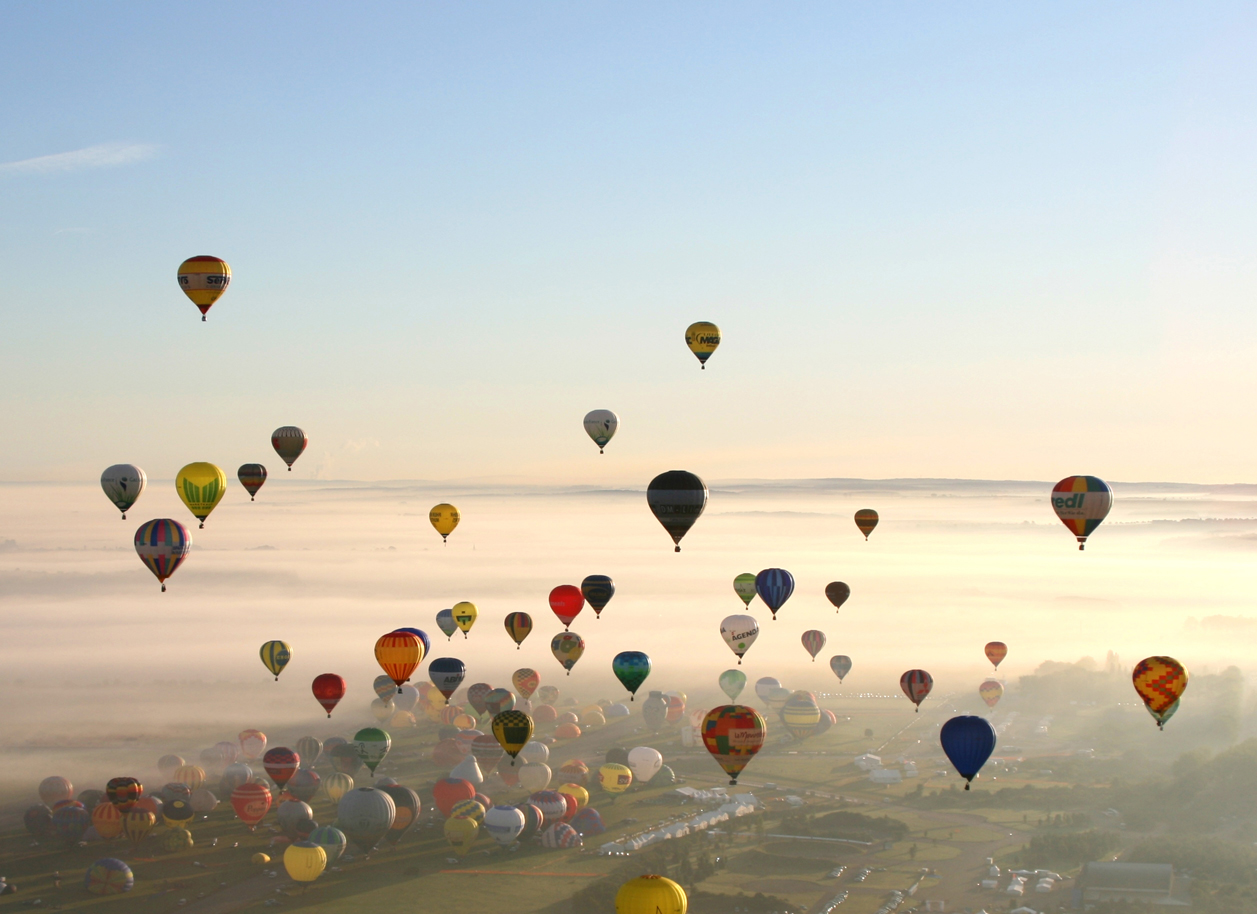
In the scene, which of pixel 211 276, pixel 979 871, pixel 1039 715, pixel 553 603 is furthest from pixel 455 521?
pixel 1039 715

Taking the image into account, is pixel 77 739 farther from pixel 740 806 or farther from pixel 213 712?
pixel 740 806

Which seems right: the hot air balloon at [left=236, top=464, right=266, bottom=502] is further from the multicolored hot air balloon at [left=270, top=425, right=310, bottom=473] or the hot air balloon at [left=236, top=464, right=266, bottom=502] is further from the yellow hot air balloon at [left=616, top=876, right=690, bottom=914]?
the yellow hot air balloon at [left=616, top=876, right=690, bottom=914]

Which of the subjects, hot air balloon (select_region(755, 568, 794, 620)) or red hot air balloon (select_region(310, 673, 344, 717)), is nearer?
hot air balloon (select_region(755, 568, 794, 620))

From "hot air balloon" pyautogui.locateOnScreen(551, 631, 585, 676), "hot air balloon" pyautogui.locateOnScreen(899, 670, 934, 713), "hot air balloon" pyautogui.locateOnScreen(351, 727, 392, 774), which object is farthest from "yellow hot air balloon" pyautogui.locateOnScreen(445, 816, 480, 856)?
"hot air balloon" pyautogui.locateOnScreen(899, 670, 934, 713)

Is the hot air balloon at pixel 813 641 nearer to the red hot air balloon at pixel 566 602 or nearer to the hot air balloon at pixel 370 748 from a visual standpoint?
the red hot air balloon at pixel 566 602

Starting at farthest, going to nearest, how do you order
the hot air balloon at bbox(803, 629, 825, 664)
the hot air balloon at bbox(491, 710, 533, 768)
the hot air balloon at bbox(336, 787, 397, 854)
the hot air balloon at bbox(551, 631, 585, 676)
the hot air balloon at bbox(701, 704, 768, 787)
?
the hot air balloon at bbox(803, 629, 825, 664)
the hot air balloon at bbox(551, 631, 585, 676)
the hot air balloon at bbox(491, 710, 533, 768)
the hot air balloon at bbox(336, 787, 397, 854)
the hot air balloon at bbox(701, 704, 768, 787)

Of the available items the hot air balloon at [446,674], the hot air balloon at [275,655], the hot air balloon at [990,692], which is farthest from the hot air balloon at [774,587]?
the hot air balloon at [990,692]

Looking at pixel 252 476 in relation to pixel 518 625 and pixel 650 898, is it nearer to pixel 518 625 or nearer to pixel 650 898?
pixel 518 625
